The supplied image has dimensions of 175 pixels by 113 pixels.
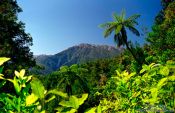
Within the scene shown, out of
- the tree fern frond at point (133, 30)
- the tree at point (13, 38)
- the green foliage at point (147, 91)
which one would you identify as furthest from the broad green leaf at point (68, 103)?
the tree fern frond at point (133, 30)


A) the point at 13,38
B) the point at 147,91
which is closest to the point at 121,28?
the point at 13,38

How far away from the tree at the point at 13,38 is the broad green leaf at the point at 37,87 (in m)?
26.4

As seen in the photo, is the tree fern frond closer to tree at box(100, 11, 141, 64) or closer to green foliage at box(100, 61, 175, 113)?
tree at box(100, 11, 141, 64)

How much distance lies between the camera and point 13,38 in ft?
95.3

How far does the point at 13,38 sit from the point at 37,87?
1127 inches

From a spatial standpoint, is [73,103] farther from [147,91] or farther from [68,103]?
[147,91]

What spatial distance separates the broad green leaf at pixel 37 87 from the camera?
3.64 ft

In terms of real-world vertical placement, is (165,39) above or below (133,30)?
below

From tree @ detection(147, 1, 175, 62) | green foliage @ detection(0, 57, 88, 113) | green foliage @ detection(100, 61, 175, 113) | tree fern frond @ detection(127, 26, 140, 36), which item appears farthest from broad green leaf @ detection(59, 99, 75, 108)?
tree fern frond @ detection(127, 26, 140, 36)

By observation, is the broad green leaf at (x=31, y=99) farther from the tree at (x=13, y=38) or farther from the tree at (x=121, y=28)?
the tree at (x=121, y=28)

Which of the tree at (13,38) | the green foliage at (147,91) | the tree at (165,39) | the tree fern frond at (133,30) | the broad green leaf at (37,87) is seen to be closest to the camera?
the broad green leaf at (37,87)

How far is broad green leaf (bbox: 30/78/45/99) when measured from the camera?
1108 mm

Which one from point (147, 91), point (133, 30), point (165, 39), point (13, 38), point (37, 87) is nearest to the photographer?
point (37, 87)

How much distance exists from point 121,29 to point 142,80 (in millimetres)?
45552
